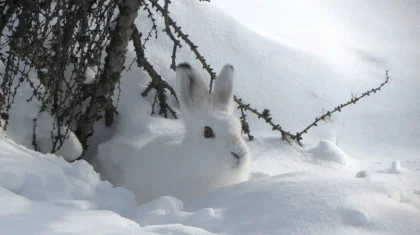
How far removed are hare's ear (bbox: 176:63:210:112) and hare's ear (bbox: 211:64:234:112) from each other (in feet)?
0.27

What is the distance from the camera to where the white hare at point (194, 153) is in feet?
11.6

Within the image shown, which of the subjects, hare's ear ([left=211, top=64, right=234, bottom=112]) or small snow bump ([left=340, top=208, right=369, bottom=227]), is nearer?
small snow bump ([left=340, top=208, right=369, bottom=227])

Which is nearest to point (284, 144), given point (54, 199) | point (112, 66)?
point (112, 66)

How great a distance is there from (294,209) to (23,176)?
1.26 metres

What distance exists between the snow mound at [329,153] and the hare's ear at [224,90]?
1093 mm

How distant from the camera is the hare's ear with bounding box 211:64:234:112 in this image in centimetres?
371

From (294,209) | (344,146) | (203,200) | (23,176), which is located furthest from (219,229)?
(344,146)

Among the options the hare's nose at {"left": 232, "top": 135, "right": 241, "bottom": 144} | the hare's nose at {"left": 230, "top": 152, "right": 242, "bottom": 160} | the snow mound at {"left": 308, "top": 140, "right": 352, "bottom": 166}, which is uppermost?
the snow mound at {"left": 308, "top": 140, "right": 352, "bottom": 166}

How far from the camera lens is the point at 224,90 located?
3734 millimetres

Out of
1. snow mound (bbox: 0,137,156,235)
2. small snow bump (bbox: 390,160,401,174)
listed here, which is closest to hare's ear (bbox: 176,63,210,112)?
snow mound (bbox: 0,137,156,235)

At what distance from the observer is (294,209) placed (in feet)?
7.25

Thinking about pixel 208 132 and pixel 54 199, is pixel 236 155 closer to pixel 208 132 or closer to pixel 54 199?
pixel 208 132

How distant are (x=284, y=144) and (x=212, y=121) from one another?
1.10 m

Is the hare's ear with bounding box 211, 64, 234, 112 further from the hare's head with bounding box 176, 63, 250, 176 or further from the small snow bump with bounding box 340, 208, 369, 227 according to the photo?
the small snow bump with bounding box 340, 208, 369, 227
